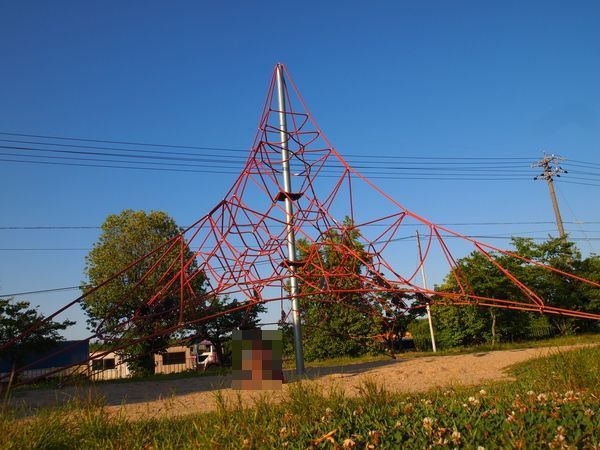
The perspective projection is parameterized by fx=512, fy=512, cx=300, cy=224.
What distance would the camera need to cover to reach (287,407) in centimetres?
496

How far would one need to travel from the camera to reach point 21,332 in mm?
15734

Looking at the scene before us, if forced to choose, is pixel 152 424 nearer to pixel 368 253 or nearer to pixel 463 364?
pixel 368 253

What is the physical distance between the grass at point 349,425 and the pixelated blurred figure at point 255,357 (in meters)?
1.79

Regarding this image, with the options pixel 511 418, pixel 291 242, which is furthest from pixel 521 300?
pixel 511 418

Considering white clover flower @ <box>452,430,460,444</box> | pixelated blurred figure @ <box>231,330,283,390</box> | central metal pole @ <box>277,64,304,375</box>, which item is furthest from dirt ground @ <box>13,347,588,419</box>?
white clover flower @ <box>452,430,460,444</box>

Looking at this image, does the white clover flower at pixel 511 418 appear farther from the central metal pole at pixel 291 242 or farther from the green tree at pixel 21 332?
the green tree at pixel 21 332

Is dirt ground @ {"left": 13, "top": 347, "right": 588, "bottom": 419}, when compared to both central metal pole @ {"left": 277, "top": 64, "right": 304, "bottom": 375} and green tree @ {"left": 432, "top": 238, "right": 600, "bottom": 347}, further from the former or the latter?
green tree @ {"left": 432, "top": 238, "right": 600, "bottom": 347}

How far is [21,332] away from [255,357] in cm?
1171

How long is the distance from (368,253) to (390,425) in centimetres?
689

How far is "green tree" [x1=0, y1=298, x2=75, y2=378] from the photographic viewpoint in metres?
15.5

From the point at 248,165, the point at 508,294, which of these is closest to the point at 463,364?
the point at 248,165

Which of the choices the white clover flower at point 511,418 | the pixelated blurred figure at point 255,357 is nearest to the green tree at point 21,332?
the pixelated blurred figure at point 255,357

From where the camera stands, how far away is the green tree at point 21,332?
15523 mm

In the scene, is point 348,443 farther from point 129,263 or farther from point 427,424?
point 129,263
